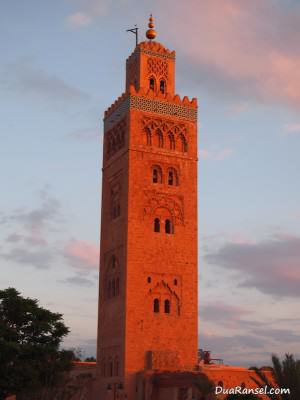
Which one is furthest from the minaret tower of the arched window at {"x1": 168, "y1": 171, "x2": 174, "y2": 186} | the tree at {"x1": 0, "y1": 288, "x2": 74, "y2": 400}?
the tree at {"x1": 0, "y1": 288, "x2": 74, "y2": 400}

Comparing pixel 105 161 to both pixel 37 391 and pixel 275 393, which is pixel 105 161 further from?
pixel 275 393

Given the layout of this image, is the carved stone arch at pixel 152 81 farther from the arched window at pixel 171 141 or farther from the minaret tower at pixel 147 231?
the arched window at pixel 171 141

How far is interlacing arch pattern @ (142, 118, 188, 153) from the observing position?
124ft

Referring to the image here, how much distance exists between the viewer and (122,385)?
33.7 m

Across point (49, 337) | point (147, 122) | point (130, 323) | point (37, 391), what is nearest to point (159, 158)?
point (147, 122)

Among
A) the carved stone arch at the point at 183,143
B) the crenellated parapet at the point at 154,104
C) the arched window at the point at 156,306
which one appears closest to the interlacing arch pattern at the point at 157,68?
the crenellated parapet at the point at 154,104

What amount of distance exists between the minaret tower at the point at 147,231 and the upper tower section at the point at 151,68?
0.06 meters

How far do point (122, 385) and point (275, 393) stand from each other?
1100 cm

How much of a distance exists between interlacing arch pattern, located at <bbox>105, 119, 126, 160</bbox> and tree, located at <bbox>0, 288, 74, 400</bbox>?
36.1 feet

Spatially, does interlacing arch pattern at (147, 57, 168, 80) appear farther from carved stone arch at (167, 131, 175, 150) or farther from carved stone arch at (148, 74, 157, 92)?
carved stone arch at (167, 131, 175, 150)

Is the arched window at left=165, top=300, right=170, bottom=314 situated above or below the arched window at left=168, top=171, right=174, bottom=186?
below

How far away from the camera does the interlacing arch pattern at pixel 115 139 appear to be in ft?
126

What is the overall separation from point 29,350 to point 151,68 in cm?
1745

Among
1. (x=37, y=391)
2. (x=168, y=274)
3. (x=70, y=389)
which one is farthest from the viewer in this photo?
(x=168, y=274)
